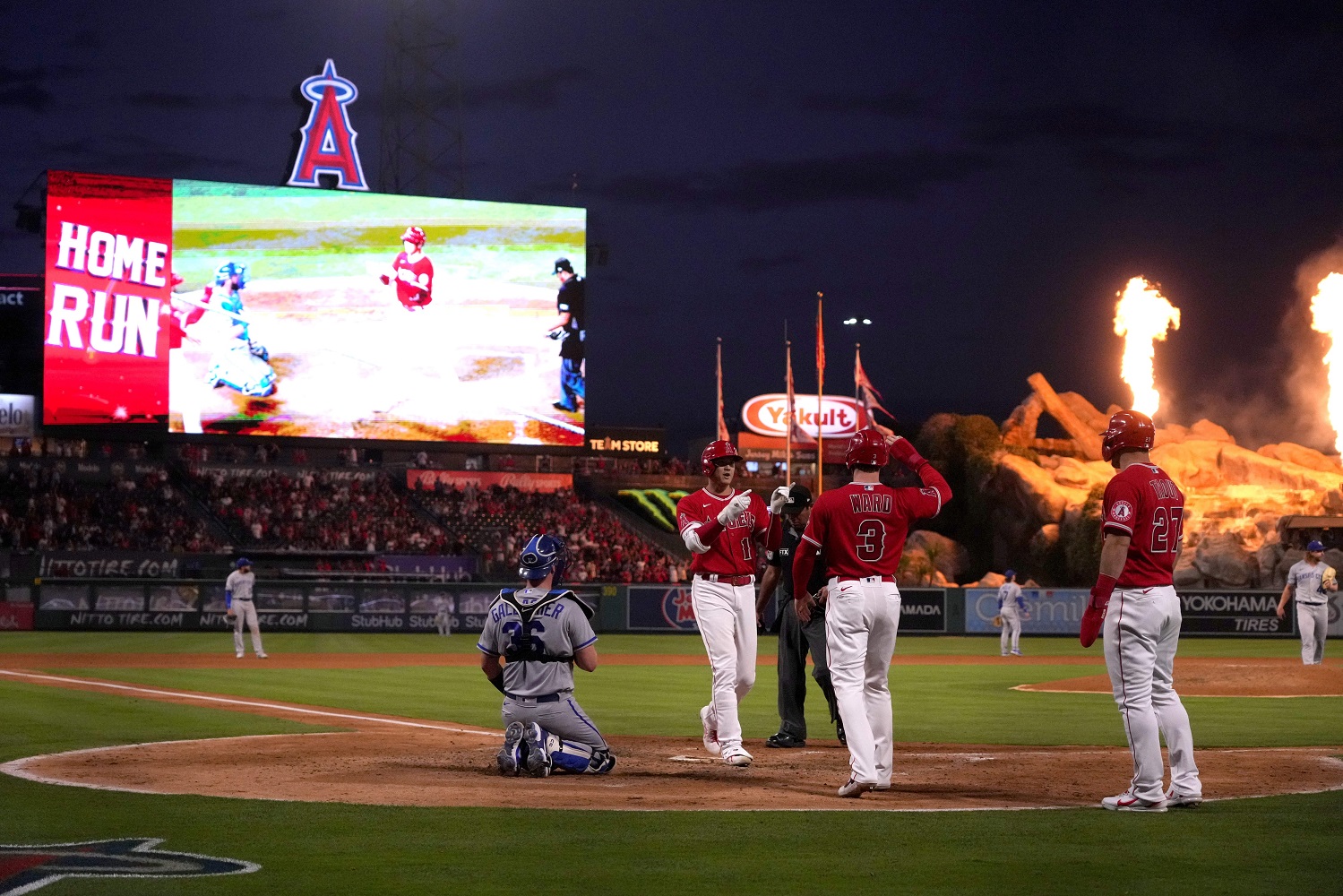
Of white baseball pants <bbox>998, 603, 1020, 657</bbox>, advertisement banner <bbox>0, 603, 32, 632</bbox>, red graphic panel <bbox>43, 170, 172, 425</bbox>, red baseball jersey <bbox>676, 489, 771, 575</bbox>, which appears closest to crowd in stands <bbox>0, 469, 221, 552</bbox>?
red graphic panel <bbox>43, 170, 172, 425</bbox>

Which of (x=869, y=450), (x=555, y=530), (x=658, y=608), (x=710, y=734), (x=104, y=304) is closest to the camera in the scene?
(x=869, y=450)

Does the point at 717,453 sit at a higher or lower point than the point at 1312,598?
higher

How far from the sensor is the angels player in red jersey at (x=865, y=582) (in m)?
8.57

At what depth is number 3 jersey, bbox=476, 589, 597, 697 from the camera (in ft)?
31.3

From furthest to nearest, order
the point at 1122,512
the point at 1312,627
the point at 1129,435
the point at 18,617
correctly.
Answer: the point at 18,617 → the point at 1312,627 → the point at 1129,435 → the point at 1122,512

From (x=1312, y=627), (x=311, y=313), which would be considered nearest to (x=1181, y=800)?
(x=1312, y=627)

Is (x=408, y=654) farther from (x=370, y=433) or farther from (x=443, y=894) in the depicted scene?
(x=443, y=894)

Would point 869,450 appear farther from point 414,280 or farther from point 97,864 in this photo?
point 414,280

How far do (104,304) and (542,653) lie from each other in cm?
3723

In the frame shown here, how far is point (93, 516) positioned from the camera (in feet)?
144

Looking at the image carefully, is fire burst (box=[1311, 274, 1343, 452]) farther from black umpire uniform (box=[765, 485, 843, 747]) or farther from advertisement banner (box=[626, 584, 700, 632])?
black umpire uniform (box=[765, 485, 843, 747])

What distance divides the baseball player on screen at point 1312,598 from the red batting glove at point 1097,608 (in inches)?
689

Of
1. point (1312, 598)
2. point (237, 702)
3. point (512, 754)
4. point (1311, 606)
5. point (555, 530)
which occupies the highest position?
point (555, 530)

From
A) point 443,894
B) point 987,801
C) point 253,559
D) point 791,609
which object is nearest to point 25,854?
point 443,894
